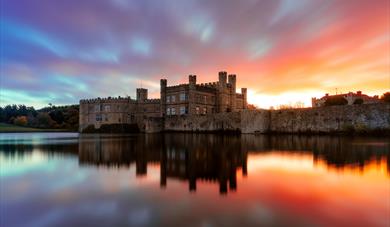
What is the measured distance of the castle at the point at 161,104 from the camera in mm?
50634

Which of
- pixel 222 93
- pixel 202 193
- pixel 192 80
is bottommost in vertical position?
pixel 202 193

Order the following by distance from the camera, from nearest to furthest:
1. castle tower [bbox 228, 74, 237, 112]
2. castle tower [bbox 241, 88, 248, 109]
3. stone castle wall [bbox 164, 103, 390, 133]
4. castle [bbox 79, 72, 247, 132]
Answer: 1. stone castle wall [bbox 164, 103, 390, 133]
2. castle [bbox 79, 72, 247, 132]
3. castle tower [bbox 228, 74, 237, 112]
4. castle tower [bbox 241, 88, 248, 109]

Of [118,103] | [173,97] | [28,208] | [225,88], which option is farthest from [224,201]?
[118,103]

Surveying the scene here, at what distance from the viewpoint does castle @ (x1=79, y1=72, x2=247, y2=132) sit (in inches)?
1993

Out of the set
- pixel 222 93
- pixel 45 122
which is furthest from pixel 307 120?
pixel 45 122

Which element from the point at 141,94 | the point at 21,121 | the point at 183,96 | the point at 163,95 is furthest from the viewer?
the point at 21,121

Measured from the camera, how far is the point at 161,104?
172 feet

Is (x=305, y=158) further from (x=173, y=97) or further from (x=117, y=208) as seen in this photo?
(x=173, y=97)

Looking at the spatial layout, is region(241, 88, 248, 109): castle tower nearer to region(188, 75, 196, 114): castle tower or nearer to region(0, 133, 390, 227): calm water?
region(188, 75, 196, 114): castle tower

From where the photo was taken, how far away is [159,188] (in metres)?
7.79

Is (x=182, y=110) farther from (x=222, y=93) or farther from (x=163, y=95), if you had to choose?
(x=222, y=93)

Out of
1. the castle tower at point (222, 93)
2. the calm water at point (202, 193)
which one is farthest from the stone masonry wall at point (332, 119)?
the castle tower at point (222, 93)

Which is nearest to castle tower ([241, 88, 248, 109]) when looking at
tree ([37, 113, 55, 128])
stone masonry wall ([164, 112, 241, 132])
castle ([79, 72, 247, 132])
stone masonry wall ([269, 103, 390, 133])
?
castle ([79, 72, 247, 132])

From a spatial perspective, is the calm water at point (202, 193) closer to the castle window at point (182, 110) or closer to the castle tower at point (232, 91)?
the castle window at point (182, 110)
